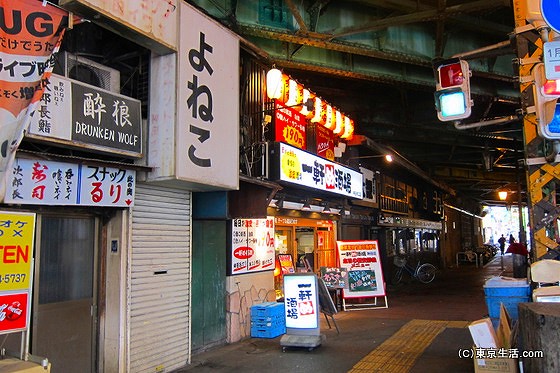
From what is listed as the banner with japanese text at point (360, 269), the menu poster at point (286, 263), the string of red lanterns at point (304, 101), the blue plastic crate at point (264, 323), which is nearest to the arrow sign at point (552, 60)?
the string of red lanterns at point (304, 101)

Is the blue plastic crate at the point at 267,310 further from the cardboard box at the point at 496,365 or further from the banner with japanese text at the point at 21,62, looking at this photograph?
the banner with japanese text at the point at 21,62

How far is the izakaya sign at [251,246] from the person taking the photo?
10.5 meters

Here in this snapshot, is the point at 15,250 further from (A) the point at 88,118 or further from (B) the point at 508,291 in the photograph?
(B) the point at 508,291

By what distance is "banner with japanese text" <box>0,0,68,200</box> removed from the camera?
4.98 m

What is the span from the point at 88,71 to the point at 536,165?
Result: 7110 mm

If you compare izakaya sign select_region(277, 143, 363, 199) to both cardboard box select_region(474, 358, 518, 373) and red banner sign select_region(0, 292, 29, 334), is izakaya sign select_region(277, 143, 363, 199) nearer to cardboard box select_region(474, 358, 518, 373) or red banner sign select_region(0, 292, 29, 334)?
cardboard box select_region(474, 358, 518, 373)

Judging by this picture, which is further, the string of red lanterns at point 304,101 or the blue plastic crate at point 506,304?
the string of red lanterns at point 304,101

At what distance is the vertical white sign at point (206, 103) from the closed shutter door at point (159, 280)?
91 cm

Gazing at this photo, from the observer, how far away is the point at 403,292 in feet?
61.8

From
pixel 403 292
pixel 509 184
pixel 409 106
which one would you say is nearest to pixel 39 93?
pixel 409 106

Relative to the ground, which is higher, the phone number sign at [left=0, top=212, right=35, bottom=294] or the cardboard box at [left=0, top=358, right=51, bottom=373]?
Answer: the phone number sign at [left=0, top=212, right=35, bottom=294]

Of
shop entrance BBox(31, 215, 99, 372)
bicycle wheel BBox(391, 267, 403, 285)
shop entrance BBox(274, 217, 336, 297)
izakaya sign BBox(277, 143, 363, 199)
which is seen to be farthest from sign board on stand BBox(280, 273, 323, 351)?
bicycle wheel BBox(391, 267, 403, 285)

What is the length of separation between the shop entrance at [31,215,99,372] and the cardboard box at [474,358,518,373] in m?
5.64

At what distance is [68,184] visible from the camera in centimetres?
620
